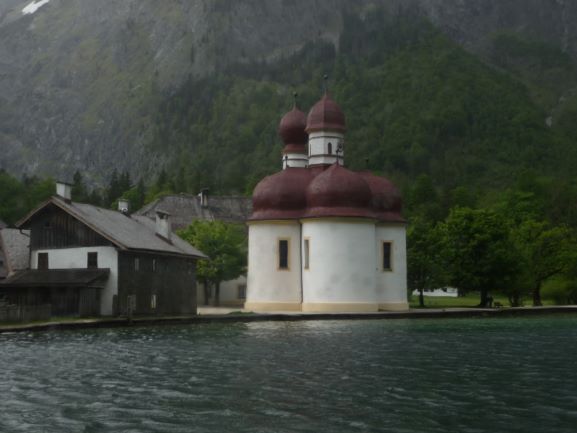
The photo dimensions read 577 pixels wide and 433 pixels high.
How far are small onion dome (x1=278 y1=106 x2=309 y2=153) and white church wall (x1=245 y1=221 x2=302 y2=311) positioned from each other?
26.3 feet

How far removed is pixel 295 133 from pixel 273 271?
11854 mm

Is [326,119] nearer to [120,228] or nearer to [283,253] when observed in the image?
[283,253]

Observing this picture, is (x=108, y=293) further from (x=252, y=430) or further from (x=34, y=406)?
(x=252, y=430)

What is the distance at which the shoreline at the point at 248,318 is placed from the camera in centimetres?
3939

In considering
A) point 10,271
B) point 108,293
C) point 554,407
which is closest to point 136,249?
point 108,293

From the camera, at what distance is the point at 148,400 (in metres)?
18.7

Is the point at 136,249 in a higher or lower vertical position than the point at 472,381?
higher

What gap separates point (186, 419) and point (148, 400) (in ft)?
7.71

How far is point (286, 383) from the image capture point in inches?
832

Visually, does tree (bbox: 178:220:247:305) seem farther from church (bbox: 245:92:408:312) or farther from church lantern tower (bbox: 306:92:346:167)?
church lantern tower (bbox: 306:92:346:167)

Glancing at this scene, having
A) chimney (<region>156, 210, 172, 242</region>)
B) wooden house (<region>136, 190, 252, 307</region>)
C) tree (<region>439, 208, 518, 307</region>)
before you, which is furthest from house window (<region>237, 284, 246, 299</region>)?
chimney (<region>156, 210, 172, 242</region>)

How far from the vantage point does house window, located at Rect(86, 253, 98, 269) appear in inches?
1865

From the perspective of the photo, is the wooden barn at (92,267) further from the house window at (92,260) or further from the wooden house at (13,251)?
the wooden house at (13,251)

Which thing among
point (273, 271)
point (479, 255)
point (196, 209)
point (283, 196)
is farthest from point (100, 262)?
point (196, 209)
